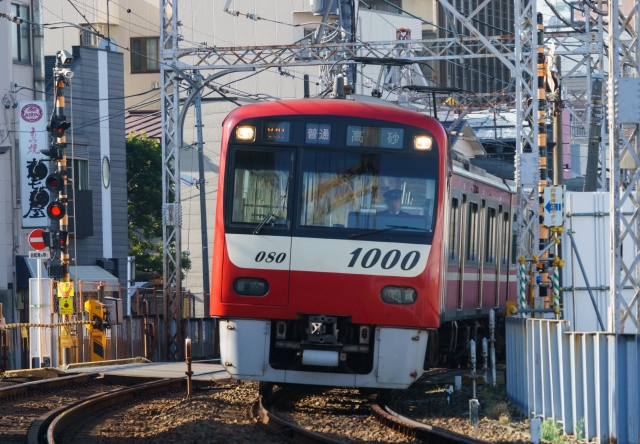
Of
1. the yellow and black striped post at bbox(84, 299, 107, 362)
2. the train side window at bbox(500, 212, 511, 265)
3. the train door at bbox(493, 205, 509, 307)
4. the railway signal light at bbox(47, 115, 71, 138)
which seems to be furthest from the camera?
the yellow and black striped post at bbox(84, 299, 107, 362)

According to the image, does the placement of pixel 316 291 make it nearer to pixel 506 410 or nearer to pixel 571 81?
pixel 506 410

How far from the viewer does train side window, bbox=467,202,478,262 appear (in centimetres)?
1586

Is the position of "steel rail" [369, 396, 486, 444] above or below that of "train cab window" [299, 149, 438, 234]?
below

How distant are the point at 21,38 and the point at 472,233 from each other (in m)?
17.2

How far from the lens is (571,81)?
54062 mm

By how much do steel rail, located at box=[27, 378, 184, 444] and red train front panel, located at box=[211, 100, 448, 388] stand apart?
164cm

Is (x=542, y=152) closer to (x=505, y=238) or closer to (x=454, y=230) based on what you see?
(x=505, y=238)

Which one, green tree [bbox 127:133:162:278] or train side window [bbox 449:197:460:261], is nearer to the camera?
train side window [bbox 449:197:460:261]

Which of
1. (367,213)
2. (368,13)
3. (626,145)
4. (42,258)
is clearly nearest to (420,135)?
(367,213)

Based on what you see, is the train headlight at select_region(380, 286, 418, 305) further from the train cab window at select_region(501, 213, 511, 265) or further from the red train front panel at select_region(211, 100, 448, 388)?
Result: the train cab window at select_region(501, 213, 511, 265)

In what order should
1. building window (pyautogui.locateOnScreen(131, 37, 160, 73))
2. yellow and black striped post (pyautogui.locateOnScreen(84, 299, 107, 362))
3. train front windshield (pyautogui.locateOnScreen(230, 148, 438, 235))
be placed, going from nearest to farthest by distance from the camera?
train front windshield (pyautogui.locateOnScreen(230, 148, 438, 235)), yellow and black striped post (pyautogui.locateOnScreen(84, 299, 107, 362)), building window (pyautogui.locateOnScreen(131, 37, 160, 73))

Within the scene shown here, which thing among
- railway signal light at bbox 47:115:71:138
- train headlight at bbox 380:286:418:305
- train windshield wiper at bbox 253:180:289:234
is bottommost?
train headlight at bbox 380:286:418:305

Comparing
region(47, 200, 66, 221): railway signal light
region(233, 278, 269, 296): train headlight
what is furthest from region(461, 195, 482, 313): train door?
region(47, 200, 66, 221): railway signal light

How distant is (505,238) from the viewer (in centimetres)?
1947
